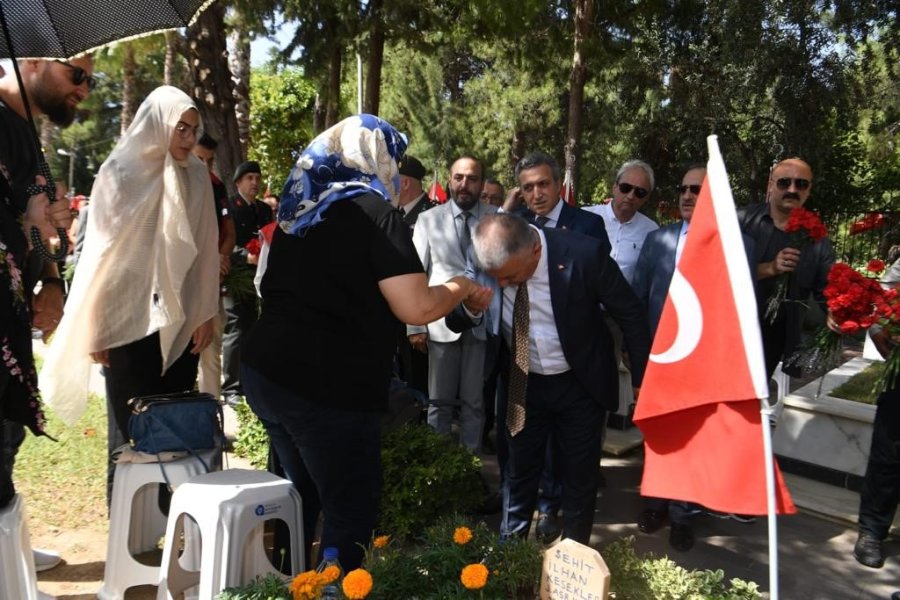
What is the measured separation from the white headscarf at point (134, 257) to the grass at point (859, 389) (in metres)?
4.27

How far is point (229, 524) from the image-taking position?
8.73 feet

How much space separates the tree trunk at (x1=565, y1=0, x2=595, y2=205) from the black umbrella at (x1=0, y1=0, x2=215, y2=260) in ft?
28.9

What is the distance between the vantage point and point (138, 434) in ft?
10.3

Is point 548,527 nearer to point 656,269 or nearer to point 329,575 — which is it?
point 656,269

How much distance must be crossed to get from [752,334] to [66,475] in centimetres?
423

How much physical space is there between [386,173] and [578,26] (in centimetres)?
1051

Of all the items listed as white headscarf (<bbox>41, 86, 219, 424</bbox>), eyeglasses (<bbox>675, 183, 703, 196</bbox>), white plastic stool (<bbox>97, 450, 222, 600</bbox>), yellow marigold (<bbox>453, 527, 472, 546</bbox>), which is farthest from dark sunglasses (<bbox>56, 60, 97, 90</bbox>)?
eyeglasses (<bbox>675, 183, 703, 196</bbox>)

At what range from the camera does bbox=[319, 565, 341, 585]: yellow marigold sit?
90.4 inches

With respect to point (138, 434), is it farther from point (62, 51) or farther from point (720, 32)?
point (720, 32)

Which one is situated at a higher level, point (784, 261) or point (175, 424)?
point (784, 261)

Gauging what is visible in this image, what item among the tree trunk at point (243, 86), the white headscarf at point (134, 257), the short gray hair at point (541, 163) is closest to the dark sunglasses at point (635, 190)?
the short gray hair at point (541, 163)

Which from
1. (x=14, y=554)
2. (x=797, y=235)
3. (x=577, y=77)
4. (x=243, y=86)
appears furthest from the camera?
(x=243, y=86)

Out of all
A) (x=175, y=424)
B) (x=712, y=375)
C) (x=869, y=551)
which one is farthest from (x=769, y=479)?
(x=175, y=424)

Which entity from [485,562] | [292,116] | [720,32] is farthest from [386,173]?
[292,116]
